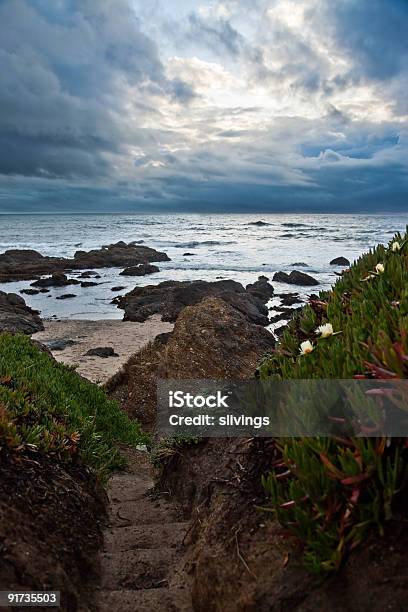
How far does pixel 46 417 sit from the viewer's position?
15.9ft

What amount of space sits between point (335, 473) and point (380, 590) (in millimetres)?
516

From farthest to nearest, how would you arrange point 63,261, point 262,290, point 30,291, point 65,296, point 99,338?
point 63,261
point 30,291
point 65,296
point 262,290
point 99,338

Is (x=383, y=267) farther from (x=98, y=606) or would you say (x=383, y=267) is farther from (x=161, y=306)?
(x=161, y=306)

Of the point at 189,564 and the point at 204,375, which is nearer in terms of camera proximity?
the point at 189,564

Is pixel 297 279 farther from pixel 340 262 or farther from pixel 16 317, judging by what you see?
pixel 16 317

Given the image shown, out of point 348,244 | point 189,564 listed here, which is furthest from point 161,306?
point 348,244

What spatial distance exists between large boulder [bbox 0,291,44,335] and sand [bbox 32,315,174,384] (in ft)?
1.74

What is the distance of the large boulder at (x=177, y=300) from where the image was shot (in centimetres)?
2469

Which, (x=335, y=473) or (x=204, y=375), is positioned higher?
(x=335, y=473)

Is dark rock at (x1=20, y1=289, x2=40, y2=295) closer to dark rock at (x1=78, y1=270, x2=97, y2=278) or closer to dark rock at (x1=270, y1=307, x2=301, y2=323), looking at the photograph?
dark rock at (x1=78, y1=270, x2=97, y2=278)

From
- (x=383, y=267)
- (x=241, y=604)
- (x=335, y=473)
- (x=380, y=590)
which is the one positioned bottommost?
(x=241, y=604)

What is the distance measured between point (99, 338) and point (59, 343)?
68.3 inches

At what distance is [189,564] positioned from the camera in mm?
3541

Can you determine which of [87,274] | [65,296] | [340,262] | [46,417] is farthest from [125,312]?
[340,262]
